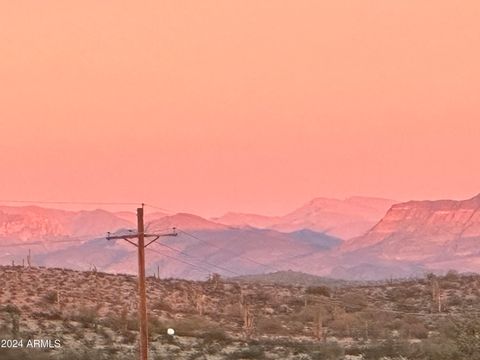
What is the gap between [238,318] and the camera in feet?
311

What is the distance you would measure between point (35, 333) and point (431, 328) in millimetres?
36549

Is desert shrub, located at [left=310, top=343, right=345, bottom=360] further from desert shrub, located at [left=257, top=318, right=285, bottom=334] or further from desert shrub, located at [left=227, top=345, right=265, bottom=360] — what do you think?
desert shrub, located at [left=257, top=318, right=285, bottom=334]

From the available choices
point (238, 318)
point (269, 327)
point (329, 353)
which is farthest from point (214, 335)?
point (238, 318)

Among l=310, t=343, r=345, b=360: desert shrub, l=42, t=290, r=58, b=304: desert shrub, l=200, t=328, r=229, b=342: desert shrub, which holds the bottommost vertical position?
l=310, t=343, r=345, b=360: desert shrub

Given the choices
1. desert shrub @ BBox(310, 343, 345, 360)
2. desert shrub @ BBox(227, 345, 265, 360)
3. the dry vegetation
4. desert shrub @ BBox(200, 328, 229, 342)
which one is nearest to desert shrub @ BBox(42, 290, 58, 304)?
the dry vegetation

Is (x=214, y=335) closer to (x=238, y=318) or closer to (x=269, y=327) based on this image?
(x=269, y=327)

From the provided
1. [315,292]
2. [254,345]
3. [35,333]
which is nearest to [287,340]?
[254,345]

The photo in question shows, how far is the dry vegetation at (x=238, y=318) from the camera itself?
6819 cm

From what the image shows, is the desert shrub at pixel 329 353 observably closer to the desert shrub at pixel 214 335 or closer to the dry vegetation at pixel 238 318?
the dry vegetation at pixel 238 318

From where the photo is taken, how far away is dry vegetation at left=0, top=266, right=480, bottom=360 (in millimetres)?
68188

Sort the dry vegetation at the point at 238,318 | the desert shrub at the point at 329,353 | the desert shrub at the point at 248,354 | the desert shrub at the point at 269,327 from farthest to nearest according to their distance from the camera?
the desert shrub at the point at 269,327
the dry vegetation at the point at 238,318
the desert shrub at the point at 329,353
the desert shrub at the point at 248,354

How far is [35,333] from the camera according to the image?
70562 millimetres

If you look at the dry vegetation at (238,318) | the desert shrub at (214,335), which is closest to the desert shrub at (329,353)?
the dry vegetation at (238,318)

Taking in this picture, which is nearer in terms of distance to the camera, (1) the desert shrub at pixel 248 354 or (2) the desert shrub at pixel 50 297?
(1) the desert shrub at pixel 248 354
